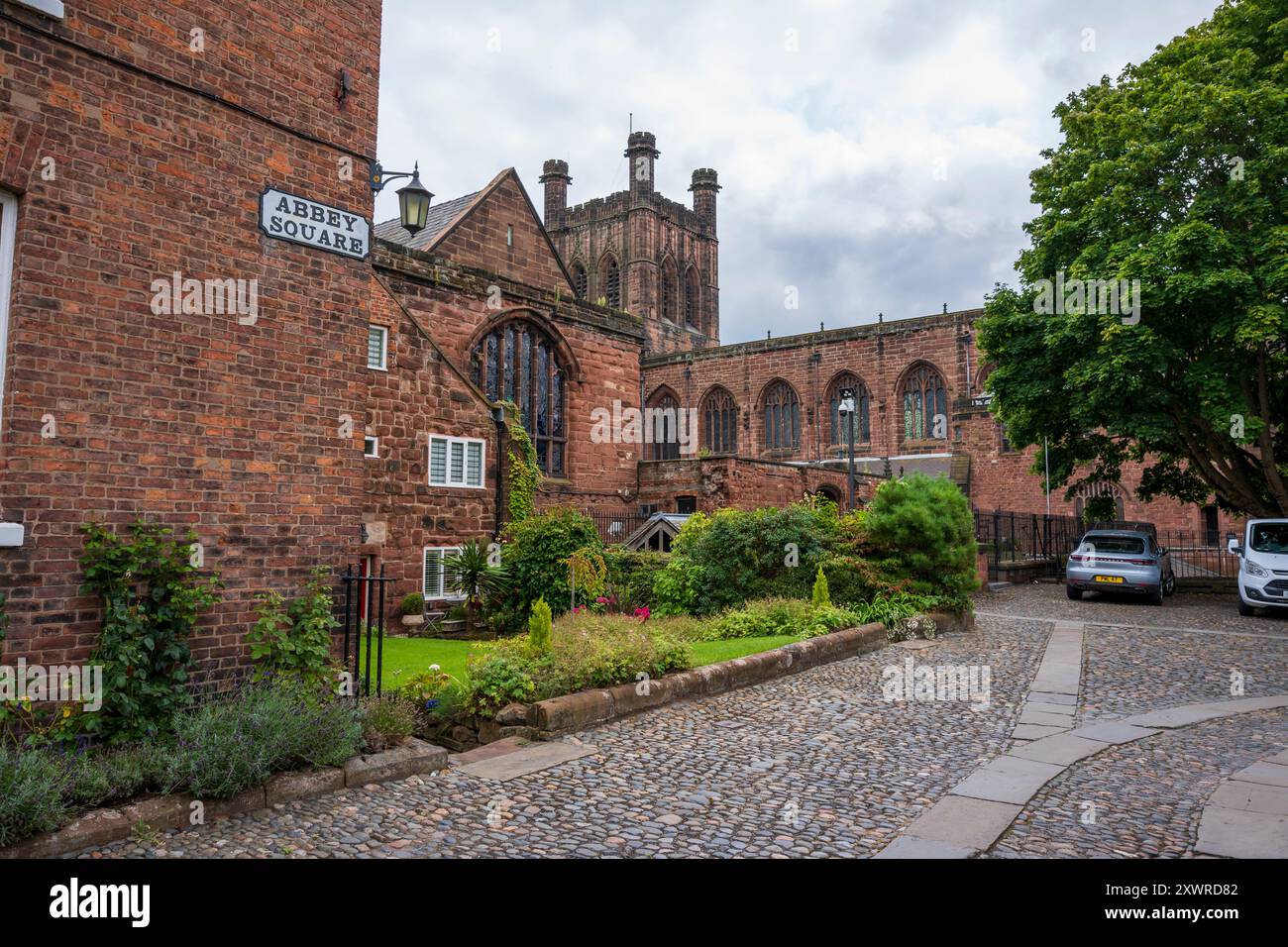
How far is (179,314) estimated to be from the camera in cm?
581

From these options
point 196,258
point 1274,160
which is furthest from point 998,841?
point 1274,160

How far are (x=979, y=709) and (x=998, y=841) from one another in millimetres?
3543

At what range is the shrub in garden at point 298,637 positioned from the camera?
19.8 feet

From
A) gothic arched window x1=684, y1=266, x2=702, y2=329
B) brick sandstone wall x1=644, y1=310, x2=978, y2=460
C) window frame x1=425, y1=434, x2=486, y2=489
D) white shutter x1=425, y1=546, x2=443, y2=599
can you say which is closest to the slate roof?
window frame x1=425, y1=434, x2=486, y2=489

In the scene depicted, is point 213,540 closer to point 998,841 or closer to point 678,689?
point 678,689

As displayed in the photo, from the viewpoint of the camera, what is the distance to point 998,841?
4.48 metres

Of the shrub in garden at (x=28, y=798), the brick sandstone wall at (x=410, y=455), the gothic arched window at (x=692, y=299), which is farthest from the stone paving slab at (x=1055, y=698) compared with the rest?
the gothic arched window at (x=692, y=299)

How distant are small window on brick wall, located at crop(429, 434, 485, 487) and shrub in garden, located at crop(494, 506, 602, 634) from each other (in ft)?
6.83

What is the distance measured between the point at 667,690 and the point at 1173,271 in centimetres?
1435

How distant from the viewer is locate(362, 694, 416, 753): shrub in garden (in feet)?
18.9

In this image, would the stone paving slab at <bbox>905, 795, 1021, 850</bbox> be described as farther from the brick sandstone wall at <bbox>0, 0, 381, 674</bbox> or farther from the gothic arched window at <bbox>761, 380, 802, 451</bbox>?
the gothic arched window at <bbox>761, 380, 802, 451</bbox>

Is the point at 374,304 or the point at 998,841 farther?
the point at 374,304

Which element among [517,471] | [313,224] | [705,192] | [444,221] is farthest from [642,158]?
[313,224]

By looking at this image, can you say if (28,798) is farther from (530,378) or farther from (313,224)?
(530,378)
